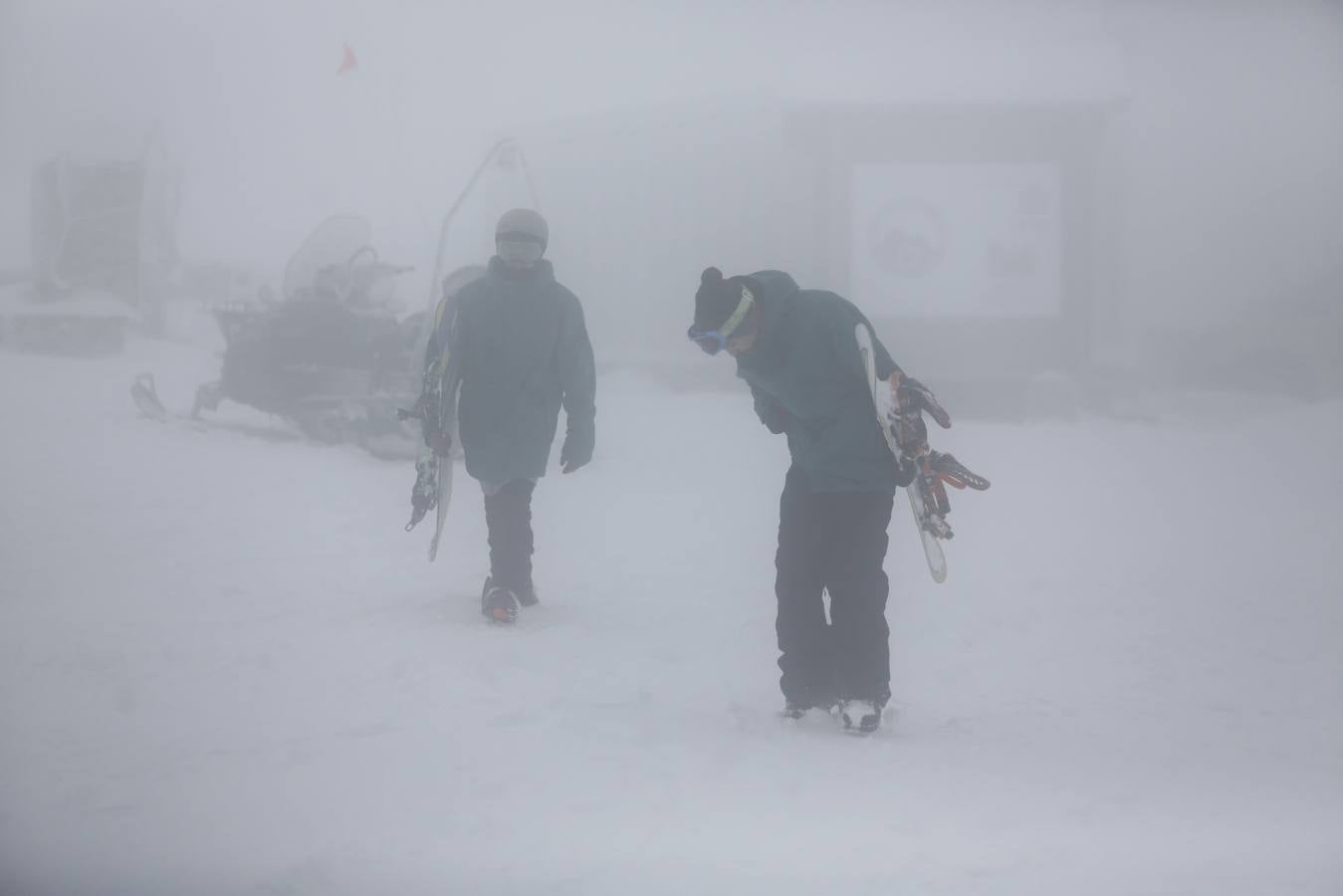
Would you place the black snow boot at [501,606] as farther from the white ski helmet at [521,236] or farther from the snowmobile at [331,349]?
the snowmobile at [331,349]

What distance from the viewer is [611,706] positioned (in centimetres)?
253

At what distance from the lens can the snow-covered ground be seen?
1938 mm

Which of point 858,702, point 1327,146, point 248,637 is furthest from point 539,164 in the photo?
point 858,702

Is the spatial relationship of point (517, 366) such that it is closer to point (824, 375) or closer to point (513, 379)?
point (513, 379)

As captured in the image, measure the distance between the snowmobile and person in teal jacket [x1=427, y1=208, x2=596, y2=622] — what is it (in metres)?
3.29

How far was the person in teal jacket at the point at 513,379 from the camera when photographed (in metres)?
3.15

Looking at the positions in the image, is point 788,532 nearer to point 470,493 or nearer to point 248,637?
point 248,637

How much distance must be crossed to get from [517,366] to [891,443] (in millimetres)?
1324

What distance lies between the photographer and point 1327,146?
7582 mm

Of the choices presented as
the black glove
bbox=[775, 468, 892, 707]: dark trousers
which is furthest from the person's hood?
bbox=[775, 468, 892, 707]: dark trousers

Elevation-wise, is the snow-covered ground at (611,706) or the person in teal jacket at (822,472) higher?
→ the person in teal jacket at (822,472)

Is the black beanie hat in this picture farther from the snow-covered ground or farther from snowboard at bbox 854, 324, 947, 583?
the snow-covered ground

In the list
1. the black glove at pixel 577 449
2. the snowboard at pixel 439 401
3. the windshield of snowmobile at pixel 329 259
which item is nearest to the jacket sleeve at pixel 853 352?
the black glove at pixel 577 449

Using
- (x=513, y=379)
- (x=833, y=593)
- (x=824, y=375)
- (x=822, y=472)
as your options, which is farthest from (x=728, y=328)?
(x=513, y=379)
